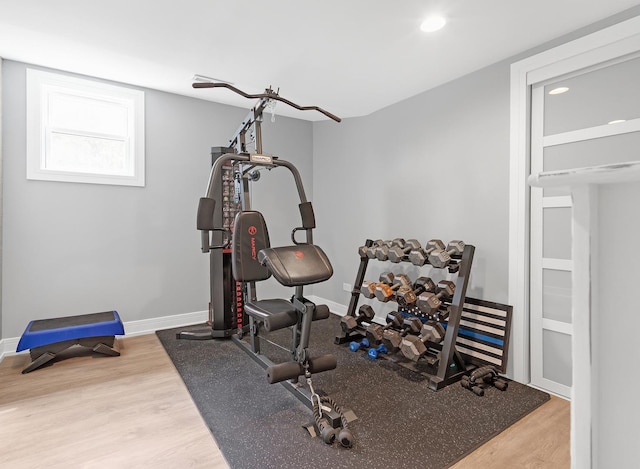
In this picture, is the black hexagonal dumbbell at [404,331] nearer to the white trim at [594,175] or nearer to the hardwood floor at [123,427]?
the hardwood floor at [123,427]

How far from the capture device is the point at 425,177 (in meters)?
3.16

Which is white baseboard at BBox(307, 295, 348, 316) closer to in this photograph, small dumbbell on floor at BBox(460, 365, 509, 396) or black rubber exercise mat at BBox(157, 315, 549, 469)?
black rubber exercise mat at BBox(157, 315, 549, 469)

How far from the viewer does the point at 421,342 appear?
2438mm

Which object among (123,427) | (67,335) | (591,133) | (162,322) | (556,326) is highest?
(591,133)

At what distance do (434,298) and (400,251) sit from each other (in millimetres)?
526

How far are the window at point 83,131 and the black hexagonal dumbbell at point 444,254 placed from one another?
294 centimetres

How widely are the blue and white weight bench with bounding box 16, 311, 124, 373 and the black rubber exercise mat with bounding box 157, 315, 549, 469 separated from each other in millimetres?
619

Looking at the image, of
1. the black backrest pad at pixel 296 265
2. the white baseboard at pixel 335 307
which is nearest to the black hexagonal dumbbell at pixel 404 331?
the black backrest pad at pixel 296 265

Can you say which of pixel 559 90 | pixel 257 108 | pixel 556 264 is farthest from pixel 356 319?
pixel 559 90

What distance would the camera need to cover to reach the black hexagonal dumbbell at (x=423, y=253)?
2.68 metres

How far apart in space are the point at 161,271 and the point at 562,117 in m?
3.78

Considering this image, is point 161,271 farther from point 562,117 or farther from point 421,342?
point 562,117

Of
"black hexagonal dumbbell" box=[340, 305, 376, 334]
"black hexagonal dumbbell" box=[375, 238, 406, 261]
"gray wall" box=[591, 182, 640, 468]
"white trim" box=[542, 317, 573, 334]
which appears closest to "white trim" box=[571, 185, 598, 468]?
"gray wall" box=[591, 182, 640, 468]

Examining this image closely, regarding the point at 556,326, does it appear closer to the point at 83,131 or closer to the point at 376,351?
the point at 376,351
